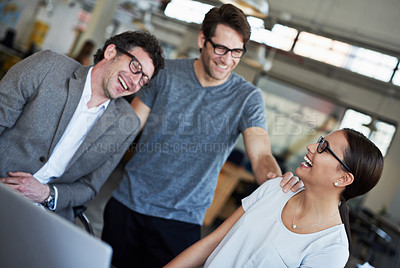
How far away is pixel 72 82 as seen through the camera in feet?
5.72

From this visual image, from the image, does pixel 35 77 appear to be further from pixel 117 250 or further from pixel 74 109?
pixel 117 250

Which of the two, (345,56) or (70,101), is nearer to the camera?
(70,101)

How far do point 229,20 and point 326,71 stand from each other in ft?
28.4

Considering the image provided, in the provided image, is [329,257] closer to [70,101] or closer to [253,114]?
[253,114]

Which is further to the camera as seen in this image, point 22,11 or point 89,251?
point 22,11

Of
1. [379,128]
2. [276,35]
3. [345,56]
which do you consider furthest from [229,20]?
[379,128]

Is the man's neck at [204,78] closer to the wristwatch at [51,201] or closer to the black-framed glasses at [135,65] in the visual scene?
the black-framed glasses at [135,65]

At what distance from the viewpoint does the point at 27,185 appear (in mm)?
1609

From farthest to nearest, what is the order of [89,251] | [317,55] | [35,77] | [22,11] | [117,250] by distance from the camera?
[22,11] → [317,55] → [117,250] → [35,77] → [89,251]

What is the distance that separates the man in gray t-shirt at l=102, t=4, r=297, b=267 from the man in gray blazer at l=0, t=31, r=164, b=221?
0.55ft

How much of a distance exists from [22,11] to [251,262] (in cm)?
1586

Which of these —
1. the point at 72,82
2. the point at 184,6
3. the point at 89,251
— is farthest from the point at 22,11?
the point at 89,251

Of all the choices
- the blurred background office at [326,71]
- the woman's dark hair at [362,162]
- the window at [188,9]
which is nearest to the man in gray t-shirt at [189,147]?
the woman's dark hair at [362,162]

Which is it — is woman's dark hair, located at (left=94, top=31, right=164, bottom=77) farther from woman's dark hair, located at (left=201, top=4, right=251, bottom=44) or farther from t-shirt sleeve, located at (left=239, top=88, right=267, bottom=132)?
t-shirt sleeve, located at (left=239, top=88, right=267, bottom=132)
